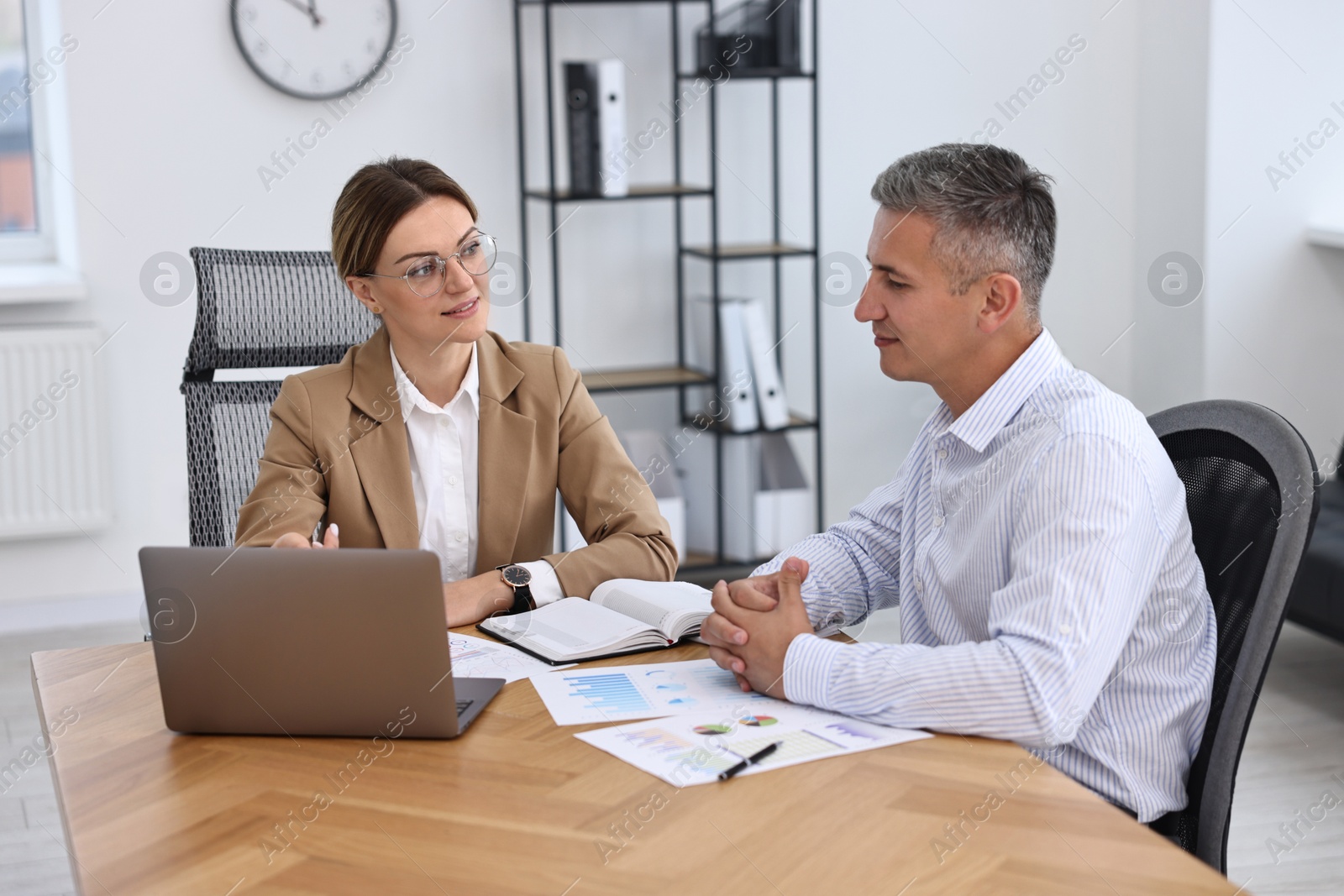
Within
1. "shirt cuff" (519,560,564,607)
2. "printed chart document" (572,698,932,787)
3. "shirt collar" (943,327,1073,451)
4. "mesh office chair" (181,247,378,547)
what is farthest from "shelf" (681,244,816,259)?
"printed chart document" (572,698,932,787)

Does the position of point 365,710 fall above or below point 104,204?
below

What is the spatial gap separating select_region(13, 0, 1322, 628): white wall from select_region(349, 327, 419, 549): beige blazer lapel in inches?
75.0

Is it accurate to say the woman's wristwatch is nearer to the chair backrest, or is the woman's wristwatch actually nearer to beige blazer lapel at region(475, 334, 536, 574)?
beige blazer lapel at region(475, 334, 536, 574)

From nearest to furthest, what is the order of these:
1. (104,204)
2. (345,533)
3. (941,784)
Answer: (941,784), (345,533), (104,204)

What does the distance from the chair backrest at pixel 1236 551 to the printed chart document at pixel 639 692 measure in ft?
1.50

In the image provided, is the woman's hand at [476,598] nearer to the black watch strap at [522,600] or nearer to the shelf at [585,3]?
the black watch strap at [522,600]

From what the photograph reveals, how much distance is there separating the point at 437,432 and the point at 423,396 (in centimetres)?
6

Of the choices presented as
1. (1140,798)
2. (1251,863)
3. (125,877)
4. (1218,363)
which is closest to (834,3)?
A: (1218,363)

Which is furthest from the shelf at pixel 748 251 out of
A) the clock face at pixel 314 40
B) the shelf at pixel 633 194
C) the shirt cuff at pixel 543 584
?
the shirt cuff at pixel 543 584

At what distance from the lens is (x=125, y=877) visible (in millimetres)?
1015

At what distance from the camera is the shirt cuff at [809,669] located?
129cm

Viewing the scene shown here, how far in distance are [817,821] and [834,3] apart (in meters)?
3.27

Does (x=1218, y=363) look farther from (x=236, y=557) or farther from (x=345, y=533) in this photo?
(x=236, y=557)

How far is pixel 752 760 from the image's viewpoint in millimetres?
1175
